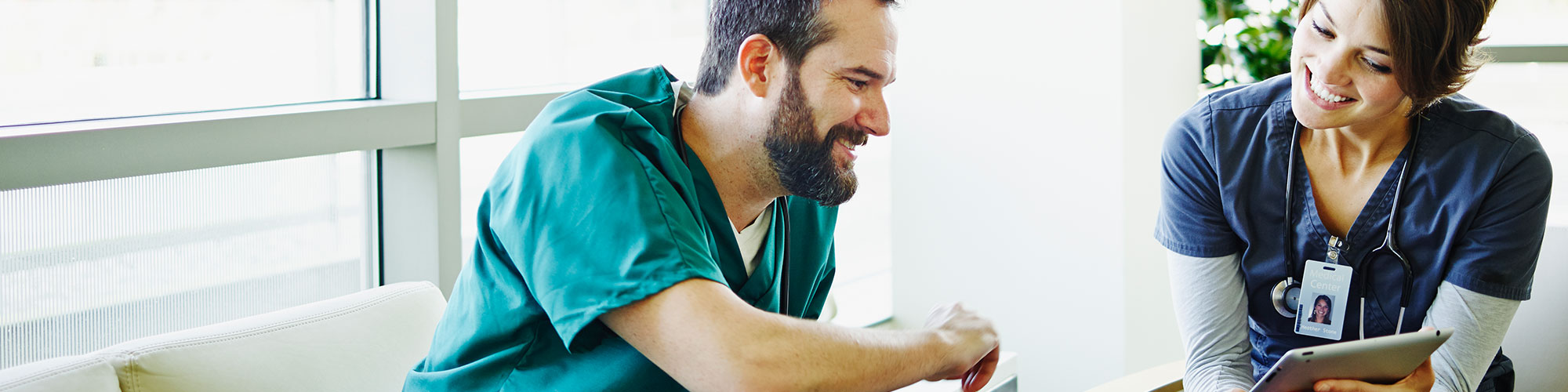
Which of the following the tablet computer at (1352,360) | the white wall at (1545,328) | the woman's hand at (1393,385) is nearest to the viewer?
the tablet computer at (1352,360)

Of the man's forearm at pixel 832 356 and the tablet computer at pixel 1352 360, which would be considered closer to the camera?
the man's forearm at pixel 832 356

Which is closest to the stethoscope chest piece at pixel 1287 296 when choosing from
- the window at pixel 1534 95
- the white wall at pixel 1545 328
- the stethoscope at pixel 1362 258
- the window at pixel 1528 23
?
the stethoscope at pixel 1362 258

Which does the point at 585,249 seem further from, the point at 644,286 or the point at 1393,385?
the point at 1393,385

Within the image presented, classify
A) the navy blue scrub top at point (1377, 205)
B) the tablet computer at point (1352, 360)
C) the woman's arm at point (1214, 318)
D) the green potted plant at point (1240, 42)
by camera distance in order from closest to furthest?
1. the tablet computer at point (1352, 360)
2. the navy blue scrub top at point (1377, 205)
3. the woman's arm at point (1214, 318)
4. the green potted plant at point (1240, 42)

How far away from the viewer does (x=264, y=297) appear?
2117mm

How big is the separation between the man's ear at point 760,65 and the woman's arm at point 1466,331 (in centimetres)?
110

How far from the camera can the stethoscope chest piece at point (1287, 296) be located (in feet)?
6.02

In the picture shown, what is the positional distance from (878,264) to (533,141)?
2.58 m

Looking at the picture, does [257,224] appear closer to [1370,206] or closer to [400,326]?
[400,326]

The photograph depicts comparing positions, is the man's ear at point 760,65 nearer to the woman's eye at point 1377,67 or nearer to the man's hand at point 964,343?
the man's hand at point 964,343

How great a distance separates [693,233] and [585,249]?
0.12 meters

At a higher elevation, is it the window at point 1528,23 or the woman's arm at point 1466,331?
the window at point 1528,23

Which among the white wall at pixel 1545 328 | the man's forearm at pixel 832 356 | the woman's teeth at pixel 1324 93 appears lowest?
the white wall at pixel 1545 328

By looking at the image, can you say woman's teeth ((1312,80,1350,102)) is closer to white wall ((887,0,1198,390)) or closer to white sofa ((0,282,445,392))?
white wall ((887,0,1198,390))
